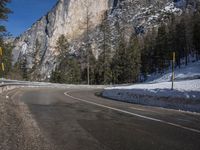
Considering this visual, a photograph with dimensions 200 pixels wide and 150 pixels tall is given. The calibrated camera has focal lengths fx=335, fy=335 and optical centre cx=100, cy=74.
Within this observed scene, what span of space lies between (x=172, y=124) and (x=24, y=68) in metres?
92.4

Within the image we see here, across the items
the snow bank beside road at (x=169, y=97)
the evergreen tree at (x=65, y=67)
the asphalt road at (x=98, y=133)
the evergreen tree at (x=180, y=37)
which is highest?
the evergreen tree at (x=180, y=37)

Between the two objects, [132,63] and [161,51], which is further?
[161,51]

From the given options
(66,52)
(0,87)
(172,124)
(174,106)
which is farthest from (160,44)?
(172,124)

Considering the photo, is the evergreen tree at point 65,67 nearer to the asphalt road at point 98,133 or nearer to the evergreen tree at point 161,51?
the evergreen tree at point 161,51

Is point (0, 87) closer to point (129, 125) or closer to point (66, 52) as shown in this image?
point (129, 125)

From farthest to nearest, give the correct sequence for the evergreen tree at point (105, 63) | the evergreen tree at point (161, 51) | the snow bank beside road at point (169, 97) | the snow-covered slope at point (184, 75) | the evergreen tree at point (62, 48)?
the evergreen tree at point (62, 48) < the evergreen tree at point (161, 51) < the evergreen tree at point (105, 63) < the snow-covered slope at point (184, 75) < the snow bank beside road at point (169, 97)

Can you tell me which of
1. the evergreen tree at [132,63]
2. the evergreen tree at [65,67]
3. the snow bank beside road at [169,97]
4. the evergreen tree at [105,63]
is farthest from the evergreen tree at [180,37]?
the snow bank beside road at [169,97]

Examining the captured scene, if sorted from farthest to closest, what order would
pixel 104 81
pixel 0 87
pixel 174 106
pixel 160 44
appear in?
1. pixel 160 44
2. pixel 104 81
3. pixel 0 87
4. pixel 174 106

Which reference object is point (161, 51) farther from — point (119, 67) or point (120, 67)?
point (119, 67)

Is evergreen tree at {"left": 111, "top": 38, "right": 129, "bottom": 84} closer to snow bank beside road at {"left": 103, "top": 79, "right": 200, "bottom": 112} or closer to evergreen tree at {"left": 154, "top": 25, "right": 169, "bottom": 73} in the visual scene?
evergreen tree at {"left": 154, "top": 25, "right": 169, "bottom": 73}

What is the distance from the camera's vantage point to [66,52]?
88.2 meters

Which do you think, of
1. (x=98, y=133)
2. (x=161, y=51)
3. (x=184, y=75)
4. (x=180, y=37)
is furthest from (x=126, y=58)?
(x=98, y=133)

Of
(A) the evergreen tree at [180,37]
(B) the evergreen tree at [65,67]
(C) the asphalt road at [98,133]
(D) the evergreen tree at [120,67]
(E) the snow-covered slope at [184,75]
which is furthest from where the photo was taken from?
(B) the evergreen tree at [65,67]

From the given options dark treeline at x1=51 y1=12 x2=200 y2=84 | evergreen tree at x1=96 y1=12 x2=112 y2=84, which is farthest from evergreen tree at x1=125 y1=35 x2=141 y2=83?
evergreen tree at x1=96 y1=12 x2=112 y2=84
